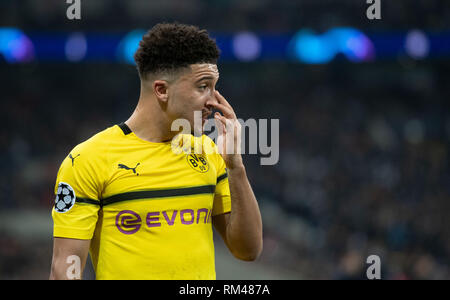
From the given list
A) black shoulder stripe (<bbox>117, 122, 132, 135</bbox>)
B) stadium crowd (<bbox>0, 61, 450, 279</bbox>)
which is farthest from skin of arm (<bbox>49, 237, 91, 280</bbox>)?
stadium crowd (<bbox>0, 61, 450, 279</bbox>)

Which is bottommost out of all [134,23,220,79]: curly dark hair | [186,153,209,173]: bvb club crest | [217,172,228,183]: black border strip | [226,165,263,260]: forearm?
[226,165,263,260]: forearm

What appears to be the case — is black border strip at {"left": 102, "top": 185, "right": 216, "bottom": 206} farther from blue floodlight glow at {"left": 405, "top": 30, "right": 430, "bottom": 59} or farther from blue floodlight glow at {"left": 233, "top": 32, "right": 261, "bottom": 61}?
blue floodlight glow at {"left": 405, "top": 30, "right": 430, "bottom": 59}

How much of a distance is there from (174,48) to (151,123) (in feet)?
1.24

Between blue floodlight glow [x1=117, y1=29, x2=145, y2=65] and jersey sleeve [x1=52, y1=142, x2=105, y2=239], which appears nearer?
jersey sleeve [x1=52, y1=142, x2=105, y2=239]

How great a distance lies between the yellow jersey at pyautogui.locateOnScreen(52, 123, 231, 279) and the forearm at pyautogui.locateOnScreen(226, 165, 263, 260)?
142mm

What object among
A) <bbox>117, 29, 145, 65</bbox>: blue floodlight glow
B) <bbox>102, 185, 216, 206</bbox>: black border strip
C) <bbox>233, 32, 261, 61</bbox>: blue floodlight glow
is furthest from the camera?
<bbox>233, 32, 261, 61</bbox>: blue floodlight glow

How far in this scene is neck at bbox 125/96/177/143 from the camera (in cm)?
275

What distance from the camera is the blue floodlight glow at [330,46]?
18266 millimetres

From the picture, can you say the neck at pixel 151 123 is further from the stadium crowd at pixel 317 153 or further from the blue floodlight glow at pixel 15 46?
the blue floodlight glow at pixel 15 46

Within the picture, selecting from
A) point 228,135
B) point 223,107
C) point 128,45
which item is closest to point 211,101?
point 223,107

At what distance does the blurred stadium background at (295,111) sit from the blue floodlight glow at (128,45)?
2.0 inches

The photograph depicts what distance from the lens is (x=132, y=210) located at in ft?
8.46

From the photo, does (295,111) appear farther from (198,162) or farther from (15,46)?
(198,162)
